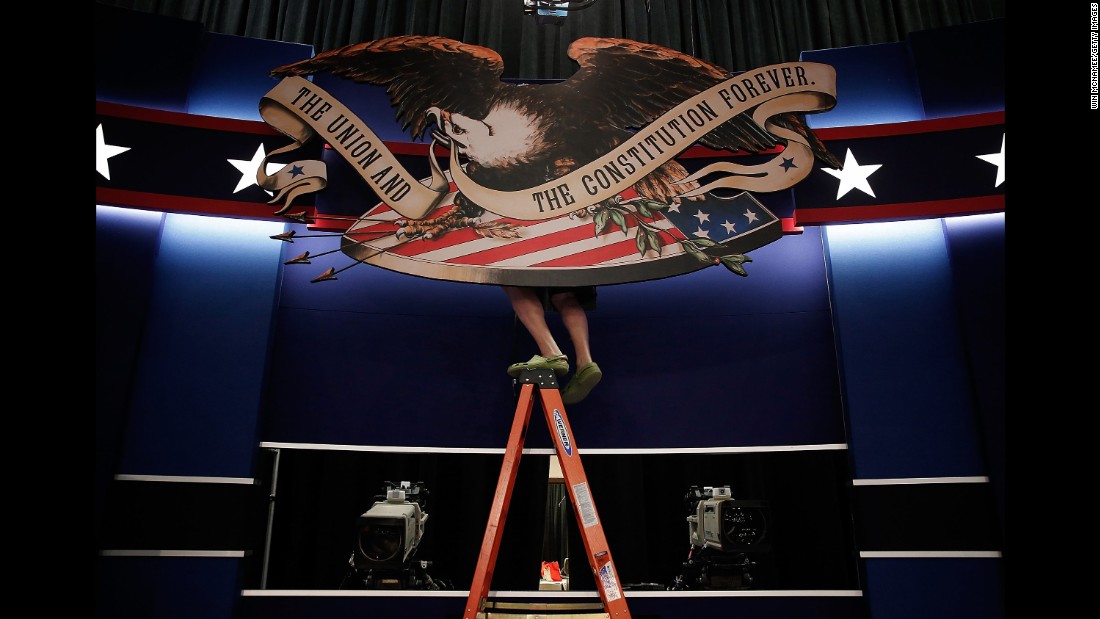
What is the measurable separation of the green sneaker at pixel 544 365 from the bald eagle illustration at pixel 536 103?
757 millimetres

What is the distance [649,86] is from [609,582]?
Answer: 82.9 inches

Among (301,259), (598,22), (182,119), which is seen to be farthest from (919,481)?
(182,119)

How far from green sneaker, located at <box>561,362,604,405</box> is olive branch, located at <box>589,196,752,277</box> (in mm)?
515

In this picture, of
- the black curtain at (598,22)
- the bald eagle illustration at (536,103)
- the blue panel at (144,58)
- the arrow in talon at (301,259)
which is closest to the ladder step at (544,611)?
the arrow in talon at (301,259)

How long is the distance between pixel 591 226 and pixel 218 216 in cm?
164

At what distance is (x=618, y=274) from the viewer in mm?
2910

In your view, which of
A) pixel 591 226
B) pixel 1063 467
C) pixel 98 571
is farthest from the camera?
pixel 591 226

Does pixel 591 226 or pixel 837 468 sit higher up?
pixel 591 226

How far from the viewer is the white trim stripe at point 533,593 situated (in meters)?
2.83

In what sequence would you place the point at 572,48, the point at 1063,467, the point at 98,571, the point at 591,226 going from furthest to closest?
1. the point at 572,48
2. the point at 591,226
3. the point at 98,571
4. the point at 1063,467

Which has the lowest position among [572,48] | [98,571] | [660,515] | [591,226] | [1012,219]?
[98,571]

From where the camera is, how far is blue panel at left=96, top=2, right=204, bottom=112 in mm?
3312

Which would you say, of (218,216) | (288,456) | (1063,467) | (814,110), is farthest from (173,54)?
(1063,467)

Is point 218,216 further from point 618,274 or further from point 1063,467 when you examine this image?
point 1063,467
